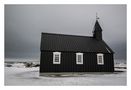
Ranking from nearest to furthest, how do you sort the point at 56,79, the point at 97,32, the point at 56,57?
the point at 56,79, the point at 56,57, the point at 97,32

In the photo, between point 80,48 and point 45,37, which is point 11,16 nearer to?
point 45,37

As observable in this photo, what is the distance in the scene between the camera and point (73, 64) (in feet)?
28.7

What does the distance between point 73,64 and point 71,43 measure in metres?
1.35

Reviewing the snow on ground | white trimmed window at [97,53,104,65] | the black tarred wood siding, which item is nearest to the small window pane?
the black tarred wood siding

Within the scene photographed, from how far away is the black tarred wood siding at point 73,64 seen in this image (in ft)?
27.8

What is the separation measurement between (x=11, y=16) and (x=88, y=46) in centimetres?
462

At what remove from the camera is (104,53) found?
9.45 m

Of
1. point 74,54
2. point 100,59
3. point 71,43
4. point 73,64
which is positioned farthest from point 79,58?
point 100,59

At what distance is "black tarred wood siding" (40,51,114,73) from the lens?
8.47 metres

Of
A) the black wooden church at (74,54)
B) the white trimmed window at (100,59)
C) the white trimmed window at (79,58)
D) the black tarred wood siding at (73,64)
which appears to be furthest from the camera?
the white trimmed window at (100,59)

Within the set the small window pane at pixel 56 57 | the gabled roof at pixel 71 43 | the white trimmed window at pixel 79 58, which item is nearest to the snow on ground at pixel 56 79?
the small window pane at pixel 56 57

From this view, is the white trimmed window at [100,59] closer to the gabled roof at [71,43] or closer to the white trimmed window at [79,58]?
the gabled roof at [71,43]

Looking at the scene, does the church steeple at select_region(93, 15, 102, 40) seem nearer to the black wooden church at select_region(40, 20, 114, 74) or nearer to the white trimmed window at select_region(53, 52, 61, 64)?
the black wooden church at select_region(40, 20, 114, 74)

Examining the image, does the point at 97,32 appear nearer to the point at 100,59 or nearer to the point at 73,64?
the point at 100,59
